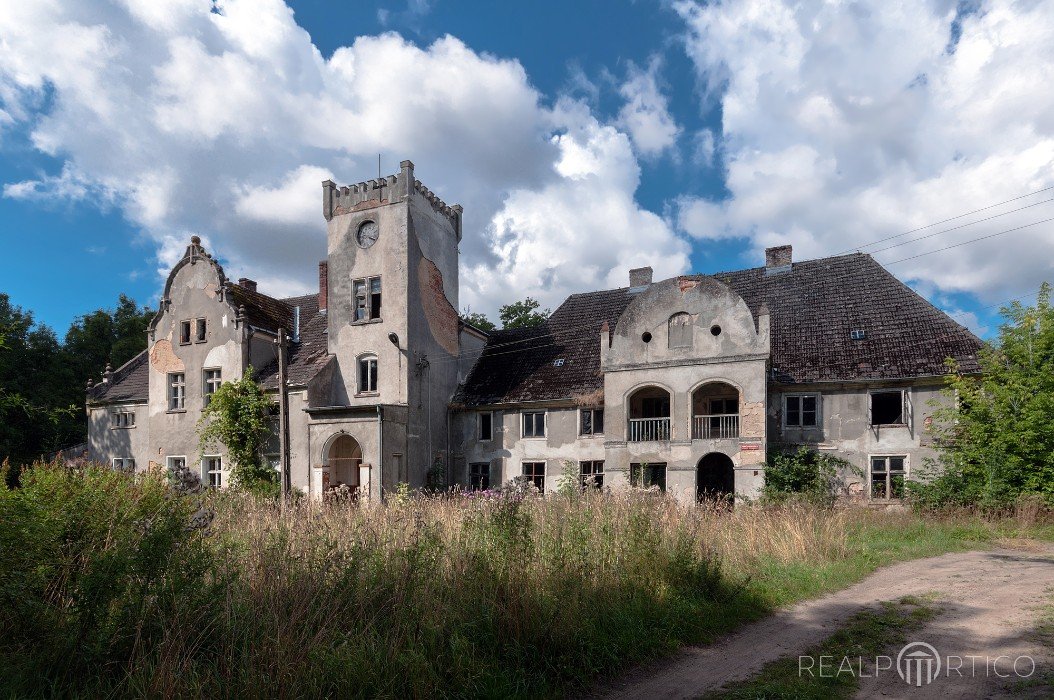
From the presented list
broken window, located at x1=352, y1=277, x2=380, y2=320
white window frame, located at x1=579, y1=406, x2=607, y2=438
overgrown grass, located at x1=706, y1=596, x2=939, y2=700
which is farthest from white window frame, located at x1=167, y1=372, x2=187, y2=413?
overgrown grass, located at x1=706, y1=596, x2=939, y2=700

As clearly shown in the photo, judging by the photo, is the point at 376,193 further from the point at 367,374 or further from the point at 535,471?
the point at 535,471

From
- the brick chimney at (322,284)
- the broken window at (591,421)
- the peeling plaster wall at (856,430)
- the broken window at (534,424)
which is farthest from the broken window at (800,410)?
the brick chimney at (322,284)

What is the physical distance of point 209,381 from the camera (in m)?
26.0

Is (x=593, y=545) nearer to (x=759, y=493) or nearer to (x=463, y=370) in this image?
(x=759, y=493)

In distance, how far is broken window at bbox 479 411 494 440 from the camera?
2542 cm

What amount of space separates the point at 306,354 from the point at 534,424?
33.4 ft

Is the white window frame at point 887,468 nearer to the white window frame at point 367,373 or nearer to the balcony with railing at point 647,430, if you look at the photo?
the balcony with railing at point 647,430

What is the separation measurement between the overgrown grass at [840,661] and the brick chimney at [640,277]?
21.6 meters

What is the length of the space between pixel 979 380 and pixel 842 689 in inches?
695

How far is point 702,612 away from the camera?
7.55 metres

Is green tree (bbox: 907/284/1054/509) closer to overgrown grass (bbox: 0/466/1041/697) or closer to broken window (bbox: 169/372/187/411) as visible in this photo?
overgrown grass (bbox: 0/466/1041/697)

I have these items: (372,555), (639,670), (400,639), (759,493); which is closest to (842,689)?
(639,670)

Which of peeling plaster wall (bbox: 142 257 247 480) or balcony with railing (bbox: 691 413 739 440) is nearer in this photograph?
balcony with railing (bbox: 691 413 739 440)

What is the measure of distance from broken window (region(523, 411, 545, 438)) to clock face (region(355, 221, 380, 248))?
937 centimetres
